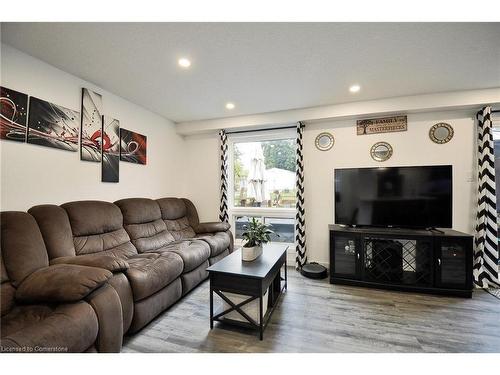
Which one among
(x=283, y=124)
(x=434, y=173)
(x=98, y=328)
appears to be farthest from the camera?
(x=283, y=124)

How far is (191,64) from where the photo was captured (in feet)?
7.09

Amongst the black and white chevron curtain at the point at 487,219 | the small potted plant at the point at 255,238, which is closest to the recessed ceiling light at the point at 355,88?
the black and white chevron curtain at the point at 487,219

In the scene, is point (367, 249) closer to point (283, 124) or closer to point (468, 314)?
point (468, 314)

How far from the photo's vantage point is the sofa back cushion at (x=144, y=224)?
273cm

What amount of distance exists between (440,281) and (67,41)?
4.55 m

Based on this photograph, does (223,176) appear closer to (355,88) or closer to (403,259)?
(355,88)

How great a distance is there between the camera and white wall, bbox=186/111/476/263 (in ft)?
9.65

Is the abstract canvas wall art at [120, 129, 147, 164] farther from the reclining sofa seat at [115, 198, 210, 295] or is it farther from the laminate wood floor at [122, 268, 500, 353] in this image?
the laminate wood floor at [122, 268, 500, 353]


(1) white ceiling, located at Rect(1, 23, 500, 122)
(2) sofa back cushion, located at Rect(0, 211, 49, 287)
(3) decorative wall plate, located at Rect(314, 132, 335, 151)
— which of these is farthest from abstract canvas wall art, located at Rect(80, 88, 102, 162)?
(3) decorative wall plate, located at Rect(314, 132, 335, 151)

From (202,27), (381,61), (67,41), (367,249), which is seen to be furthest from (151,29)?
A: (367,249)

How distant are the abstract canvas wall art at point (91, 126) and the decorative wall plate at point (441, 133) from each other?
447 centimetres

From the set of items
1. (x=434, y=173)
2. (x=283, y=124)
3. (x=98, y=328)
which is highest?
(x=283, y=124)

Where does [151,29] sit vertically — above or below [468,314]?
above

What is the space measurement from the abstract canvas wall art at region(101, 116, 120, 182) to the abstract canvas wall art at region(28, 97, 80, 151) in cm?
34
